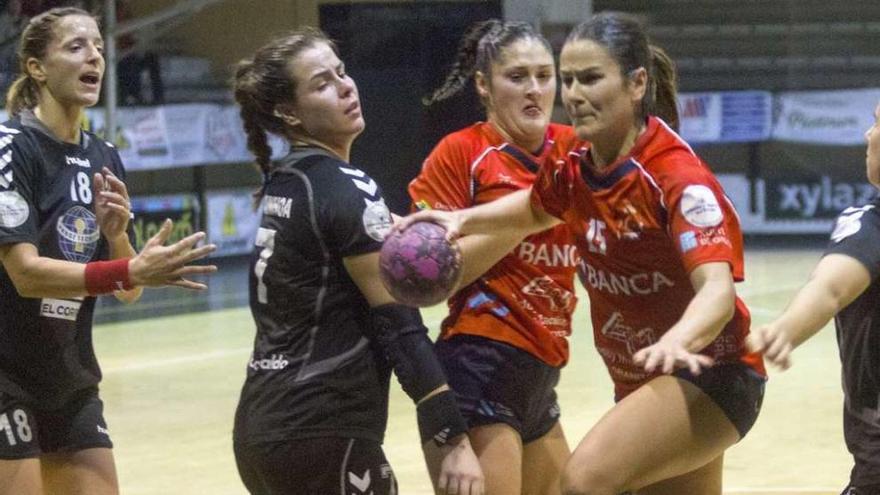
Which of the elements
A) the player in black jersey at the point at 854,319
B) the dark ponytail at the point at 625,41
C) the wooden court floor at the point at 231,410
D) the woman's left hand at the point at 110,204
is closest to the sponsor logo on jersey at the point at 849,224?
the player in black jersey at the point at 854,319

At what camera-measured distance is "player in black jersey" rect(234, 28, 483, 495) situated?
357 cm

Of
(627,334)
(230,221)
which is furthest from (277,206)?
(230,221)

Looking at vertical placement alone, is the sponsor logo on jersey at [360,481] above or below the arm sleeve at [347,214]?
below

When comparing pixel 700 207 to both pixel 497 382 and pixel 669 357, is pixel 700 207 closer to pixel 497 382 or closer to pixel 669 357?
pixel 669 357

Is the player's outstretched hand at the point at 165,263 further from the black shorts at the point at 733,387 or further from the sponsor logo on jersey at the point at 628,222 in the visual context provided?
the black shorts at the point at 733,387

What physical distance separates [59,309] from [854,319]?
7.60ft

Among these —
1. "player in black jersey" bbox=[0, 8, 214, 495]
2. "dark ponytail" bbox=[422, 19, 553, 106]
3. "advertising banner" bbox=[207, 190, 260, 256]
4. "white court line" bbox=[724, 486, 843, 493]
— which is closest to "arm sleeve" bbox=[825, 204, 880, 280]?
"dark ponytail" bbox=[422, 19, 553, 106]

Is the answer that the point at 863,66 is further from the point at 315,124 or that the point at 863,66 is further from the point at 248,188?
the point at 315,124

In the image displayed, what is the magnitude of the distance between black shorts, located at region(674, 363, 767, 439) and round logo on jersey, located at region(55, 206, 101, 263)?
71.4 inches

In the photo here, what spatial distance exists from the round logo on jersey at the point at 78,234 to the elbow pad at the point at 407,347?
1351 mm

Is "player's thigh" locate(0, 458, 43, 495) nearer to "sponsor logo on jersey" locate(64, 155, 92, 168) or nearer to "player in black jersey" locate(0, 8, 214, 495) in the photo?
"player in black jersey" locate(0, 8, 214, 495)

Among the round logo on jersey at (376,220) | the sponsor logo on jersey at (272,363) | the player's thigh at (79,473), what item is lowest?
the player's thigh at (79,473)

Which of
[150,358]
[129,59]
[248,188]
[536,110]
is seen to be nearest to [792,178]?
[248,188]

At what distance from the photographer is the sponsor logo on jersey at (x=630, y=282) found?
13.3 ft
